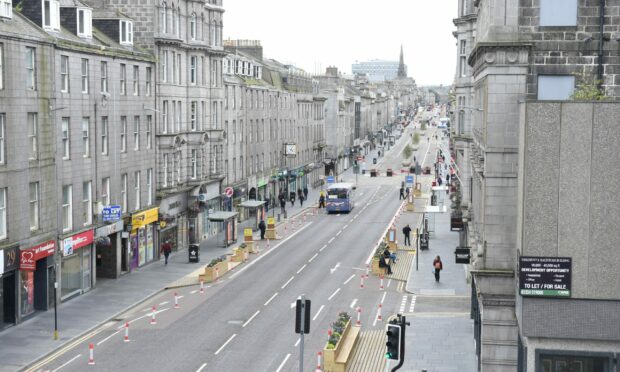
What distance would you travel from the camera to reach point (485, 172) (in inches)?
1182

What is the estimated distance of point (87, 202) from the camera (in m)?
48.3

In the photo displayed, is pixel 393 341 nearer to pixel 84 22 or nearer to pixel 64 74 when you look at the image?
pixel 64 74

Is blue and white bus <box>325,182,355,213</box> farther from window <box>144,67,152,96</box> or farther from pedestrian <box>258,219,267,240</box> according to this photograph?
window <box>144,67,152,96</box>

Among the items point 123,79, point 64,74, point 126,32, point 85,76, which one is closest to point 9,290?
point 64,74

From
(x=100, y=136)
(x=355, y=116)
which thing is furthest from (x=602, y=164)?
(x=355, y=116)

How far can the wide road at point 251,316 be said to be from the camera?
34.1 meters

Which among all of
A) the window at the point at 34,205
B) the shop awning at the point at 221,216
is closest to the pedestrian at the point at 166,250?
the shop awning at the point at 221,216

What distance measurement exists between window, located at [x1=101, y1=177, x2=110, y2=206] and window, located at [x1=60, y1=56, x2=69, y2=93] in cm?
634

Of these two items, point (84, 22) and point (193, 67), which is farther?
point (193, 67)

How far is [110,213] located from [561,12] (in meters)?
27.5

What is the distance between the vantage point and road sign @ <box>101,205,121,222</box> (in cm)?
4922

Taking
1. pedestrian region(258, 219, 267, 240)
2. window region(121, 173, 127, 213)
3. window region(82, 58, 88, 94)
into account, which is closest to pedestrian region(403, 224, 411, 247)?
pedestrian region(258, 219, 267, 240)

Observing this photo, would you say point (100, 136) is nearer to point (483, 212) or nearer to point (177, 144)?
point (177, 144)

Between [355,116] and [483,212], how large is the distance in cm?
14615
